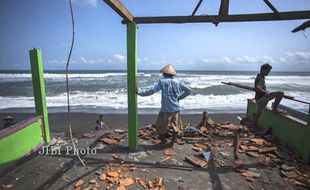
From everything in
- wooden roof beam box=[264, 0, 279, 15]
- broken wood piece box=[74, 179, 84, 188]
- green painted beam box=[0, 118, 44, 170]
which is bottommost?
broken wood piece box=[74, 179, 84, 188]

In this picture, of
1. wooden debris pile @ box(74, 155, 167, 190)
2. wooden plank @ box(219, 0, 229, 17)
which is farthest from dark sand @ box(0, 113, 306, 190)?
wooden plank @ box(219, 0, 229, 17)

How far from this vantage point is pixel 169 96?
531cm

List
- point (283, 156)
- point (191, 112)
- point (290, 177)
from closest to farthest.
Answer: point (290, 177) → point (283, 156) → point (191, 112)

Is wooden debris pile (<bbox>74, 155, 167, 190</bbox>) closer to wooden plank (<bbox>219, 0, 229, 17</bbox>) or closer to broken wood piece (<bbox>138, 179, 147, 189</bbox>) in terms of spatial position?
broken wood piece (<bbox>138, 179, 147, 189</bbox>)

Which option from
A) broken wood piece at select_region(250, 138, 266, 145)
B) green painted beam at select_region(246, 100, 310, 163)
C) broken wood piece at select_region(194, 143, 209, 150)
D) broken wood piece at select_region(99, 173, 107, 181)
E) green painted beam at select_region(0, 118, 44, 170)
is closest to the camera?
broken wood piece at select_region(99, 173, 107, 181)

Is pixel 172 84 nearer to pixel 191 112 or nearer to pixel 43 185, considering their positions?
pixel 43 185

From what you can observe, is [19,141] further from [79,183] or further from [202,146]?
[202,146]

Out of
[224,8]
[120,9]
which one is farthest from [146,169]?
[224,8]

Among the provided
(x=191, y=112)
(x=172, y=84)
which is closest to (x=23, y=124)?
(x=172, y=84)

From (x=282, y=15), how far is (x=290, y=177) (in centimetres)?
343

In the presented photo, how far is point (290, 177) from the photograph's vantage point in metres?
4.21

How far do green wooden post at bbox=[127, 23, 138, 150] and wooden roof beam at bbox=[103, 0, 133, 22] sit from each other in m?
0.26

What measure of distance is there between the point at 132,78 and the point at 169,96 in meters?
1.07

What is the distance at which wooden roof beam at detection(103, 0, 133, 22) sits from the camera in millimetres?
3835
